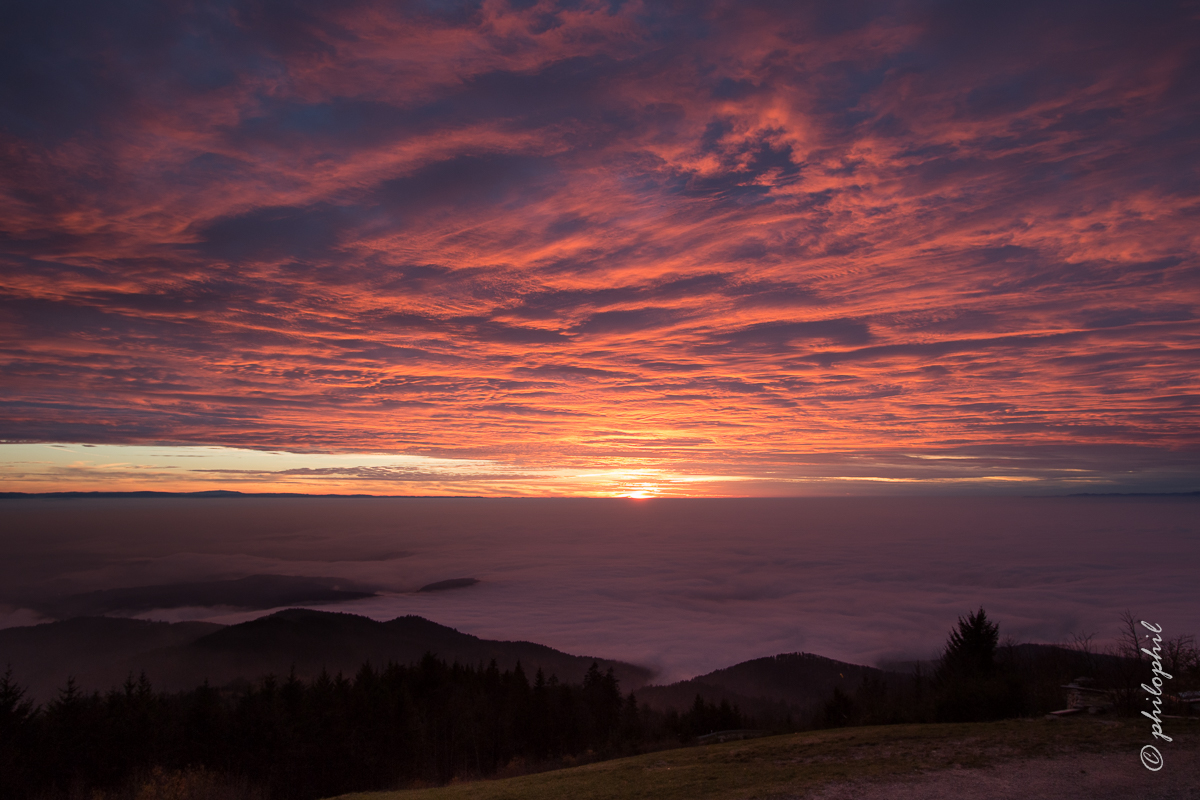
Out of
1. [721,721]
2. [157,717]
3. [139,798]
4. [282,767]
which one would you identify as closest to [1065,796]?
[721,721]

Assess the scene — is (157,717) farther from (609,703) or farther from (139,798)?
(609,703)

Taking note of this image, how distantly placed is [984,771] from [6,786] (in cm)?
7145

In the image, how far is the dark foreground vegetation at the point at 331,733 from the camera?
5062cm

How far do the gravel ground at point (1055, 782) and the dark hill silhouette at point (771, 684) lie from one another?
12569 centimetres

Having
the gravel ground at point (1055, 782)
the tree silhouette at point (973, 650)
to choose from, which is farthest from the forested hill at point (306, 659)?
the gravel ground at point (1055, 782)

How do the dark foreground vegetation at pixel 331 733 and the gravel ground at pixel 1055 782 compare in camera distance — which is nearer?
the gravel ground at pixel 1055 782

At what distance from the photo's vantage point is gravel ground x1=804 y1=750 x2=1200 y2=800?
42.9 feet

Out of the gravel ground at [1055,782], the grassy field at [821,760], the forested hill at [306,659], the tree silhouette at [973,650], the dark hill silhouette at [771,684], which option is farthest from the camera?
the forested hill at [306,659]

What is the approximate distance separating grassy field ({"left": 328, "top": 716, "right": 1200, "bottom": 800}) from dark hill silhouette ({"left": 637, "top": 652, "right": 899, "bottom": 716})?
121 m

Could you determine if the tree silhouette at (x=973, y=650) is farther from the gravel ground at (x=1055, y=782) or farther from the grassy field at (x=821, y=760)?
the gravel ground at (x=1055, y=782)

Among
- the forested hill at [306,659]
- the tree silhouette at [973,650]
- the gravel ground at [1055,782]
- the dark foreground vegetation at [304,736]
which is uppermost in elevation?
the gravel ground at [1055,782]

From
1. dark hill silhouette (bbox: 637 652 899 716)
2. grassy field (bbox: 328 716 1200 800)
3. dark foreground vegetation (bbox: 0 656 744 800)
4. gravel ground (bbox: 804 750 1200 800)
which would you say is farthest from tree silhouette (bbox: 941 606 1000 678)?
dark hill silhouette (bbox: 637 652 899 716)

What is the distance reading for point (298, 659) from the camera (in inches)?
7092

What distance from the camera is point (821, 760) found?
1802 centimetres
